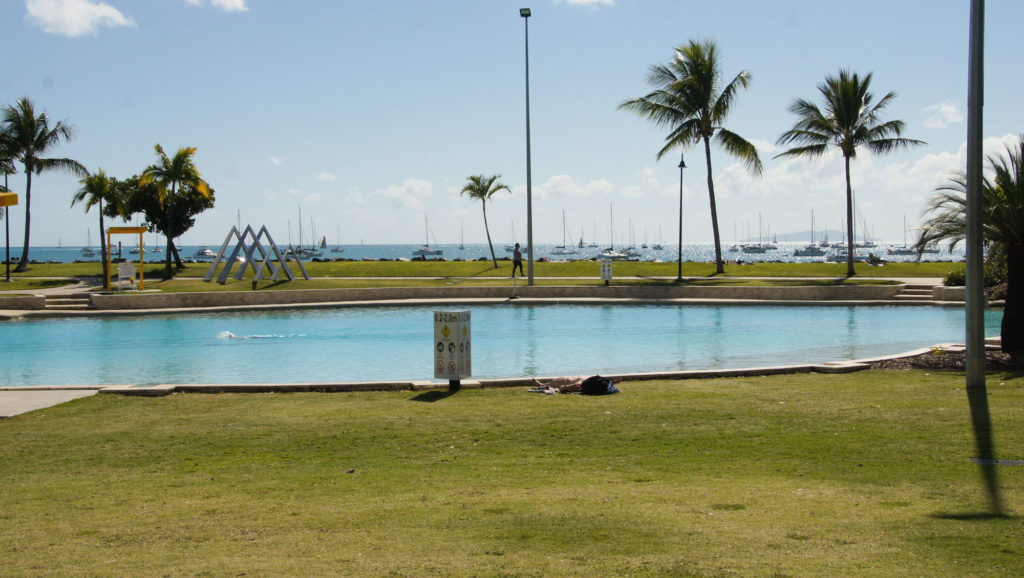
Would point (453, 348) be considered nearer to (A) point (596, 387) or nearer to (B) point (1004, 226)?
(A) point (596, 387)

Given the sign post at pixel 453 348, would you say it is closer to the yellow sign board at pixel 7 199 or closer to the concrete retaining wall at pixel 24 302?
the yellow sign board at pixel 7 199

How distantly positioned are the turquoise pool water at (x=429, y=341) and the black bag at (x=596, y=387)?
12.7 ft

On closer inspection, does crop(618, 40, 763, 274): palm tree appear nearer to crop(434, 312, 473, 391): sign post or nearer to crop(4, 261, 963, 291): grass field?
crop(4, 261, 963, 291): grass field

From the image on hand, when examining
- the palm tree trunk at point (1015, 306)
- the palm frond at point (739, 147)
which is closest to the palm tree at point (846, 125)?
the palm frond at point (739, 147)

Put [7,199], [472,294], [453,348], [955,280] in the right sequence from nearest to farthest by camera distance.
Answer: [7,199] → [453,348] → [955,280] → [472,294]

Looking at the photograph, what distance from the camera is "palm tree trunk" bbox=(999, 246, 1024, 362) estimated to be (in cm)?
1434

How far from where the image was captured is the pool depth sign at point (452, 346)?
41.4ft

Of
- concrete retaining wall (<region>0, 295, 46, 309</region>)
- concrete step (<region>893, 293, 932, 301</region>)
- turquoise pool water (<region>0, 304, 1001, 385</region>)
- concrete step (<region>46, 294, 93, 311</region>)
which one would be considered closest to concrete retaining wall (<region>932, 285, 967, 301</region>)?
concrete step (<region>893, 293, 932, 301</region>)

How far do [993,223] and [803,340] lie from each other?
721 cm

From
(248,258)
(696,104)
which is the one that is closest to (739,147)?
(696,104)

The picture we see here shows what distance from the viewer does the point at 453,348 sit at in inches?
499

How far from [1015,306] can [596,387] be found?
7.91 m

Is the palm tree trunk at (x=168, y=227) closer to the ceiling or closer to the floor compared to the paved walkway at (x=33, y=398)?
closer to the ceiling

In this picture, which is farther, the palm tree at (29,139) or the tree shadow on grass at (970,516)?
the palm tree at (29,139)
